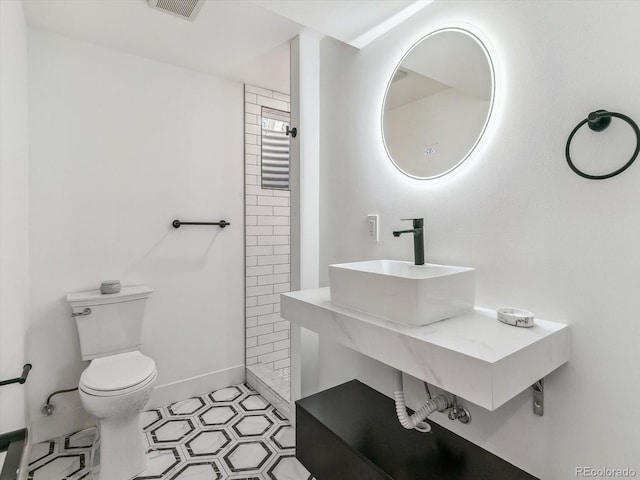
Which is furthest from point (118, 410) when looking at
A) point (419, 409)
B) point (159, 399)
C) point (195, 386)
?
point (419, 409)

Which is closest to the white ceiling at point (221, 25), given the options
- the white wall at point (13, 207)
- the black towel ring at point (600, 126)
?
the white wall at point (13, 207)

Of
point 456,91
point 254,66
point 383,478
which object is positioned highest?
point 254,66

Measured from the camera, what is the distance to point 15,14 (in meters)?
1.59

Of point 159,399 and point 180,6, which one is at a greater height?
point 180,6

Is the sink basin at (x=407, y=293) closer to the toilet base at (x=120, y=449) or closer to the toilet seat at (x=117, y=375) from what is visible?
the toilet seat at (x=117, y=375)

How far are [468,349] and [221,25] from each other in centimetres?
207

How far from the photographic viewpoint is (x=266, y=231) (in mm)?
2873

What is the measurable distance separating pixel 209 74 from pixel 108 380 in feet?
7.03

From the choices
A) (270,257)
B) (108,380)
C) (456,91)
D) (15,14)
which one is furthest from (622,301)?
(15,14)

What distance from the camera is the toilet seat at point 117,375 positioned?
1663 millimetres

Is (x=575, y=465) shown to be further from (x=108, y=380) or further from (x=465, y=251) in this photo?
(x=108, y=380)

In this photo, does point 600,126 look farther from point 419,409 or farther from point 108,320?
point 108,320

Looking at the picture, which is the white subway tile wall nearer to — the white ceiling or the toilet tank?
the white ceiling

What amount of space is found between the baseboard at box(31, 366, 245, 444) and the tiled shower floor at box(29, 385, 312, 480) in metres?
0.05
